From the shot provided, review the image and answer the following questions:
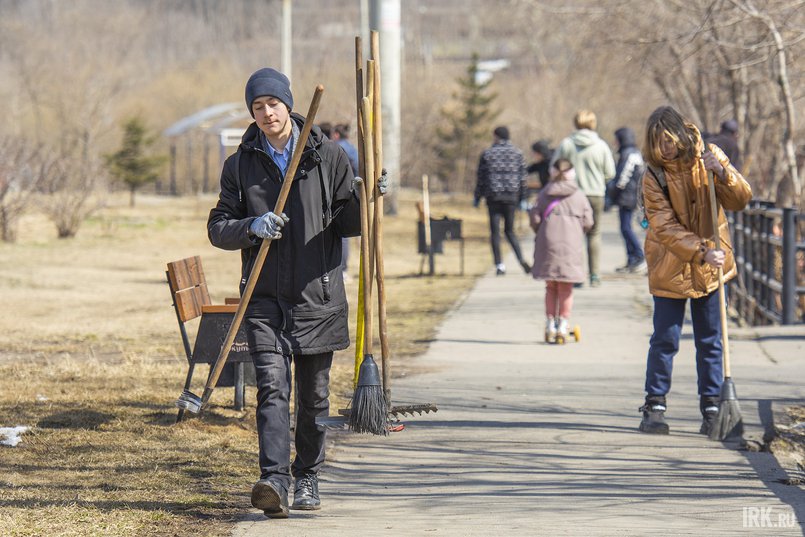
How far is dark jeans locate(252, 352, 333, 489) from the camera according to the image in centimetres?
555

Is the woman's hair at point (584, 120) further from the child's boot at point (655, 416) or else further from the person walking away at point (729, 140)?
the child's boot at point (655, 416)

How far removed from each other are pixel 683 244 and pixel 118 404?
11.4ft

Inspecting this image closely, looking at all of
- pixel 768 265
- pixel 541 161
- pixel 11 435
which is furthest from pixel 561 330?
pixel 541 161

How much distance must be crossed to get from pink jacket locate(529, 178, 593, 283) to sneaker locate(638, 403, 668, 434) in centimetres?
365

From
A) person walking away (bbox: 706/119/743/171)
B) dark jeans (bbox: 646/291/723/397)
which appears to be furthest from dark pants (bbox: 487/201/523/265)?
dark jeans (bbox: 646/291/723/397)

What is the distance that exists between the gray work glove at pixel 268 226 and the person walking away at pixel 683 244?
2.66 m

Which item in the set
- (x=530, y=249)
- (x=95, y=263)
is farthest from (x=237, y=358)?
(x=530, y=249)

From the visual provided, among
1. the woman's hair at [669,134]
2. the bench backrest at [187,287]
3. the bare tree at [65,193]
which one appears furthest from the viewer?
the bare tree at [65,193]

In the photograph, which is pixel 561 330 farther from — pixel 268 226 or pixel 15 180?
pixel 15 180

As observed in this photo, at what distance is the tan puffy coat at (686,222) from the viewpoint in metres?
Result: 7.33

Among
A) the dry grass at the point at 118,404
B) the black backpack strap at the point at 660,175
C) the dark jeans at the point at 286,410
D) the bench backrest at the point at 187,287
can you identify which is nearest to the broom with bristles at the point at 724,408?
the black backpack strap at the point at 660,175

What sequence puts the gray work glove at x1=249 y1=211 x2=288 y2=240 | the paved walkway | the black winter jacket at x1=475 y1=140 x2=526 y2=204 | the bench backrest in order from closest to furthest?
the gray work glove at x1=249 y1=211 x2=288 y2=240
the paved walkway
the bench backrest
the black winter jacket at x1=475 y1=140 x2=526 y2=204

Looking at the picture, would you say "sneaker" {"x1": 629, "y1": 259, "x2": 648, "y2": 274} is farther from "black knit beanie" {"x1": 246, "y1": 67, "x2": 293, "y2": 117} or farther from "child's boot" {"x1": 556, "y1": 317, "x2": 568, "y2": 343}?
"black knit beanie" {"x1": 246, "y1": 67, "x2": 293, "y2": 117}

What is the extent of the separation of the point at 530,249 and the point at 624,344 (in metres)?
11.2
